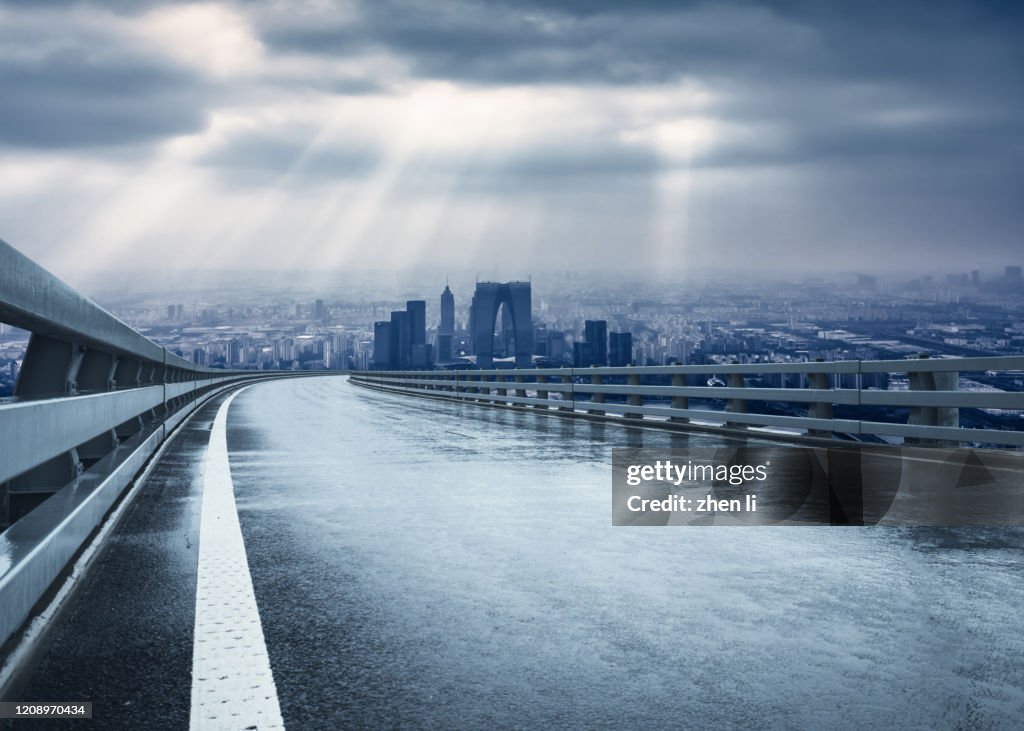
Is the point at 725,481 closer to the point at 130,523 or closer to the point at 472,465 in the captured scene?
the point at 472,465

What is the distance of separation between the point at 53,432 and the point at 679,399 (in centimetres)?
1418

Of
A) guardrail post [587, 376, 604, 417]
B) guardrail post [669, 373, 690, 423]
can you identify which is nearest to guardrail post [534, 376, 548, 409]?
guardrail post [587, 376, 604, 417]

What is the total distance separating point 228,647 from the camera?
458 centimetres

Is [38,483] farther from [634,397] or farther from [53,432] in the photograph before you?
[634,397]

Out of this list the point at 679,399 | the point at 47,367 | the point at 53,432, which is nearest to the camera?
the point at 53,432

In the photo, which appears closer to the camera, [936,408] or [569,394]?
[936,408]

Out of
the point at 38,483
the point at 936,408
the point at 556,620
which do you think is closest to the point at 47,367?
the point at 38,483

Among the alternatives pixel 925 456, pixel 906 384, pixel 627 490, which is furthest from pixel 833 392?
pixel 627 490

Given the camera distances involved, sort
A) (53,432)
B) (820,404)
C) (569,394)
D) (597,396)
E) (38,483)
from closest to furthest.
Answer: (53,432)
(38,483)
(820,404)
(597,396)
(569,394)

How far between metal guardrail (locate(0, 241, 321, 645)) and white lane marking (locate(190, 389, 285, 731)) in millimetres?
702

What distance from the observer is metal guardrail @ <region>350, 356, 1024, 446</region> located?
12.2 metres

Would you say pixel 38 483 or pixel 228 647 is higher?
pixel 38 483

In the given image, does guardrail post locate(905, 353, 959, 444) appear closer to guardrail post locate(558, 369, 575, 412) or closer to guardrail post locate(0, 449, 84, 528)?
guardrail post locate(0, 449, 84, 528)

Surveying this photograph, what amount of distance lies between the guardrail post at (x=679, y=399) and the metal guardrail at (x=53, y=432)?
942cm
